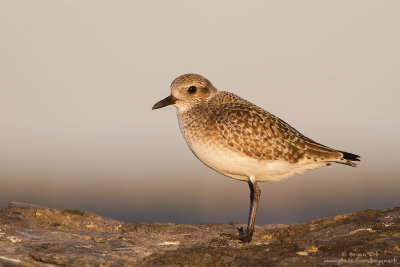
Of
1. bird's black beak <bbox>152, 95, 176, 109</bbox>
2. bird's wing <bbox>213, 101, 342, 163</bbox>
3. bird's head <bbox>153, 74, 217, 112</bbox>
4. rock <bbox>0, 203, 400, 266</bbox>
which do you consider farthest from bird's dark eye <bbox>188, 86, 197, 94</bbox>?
rock <bbox>0, 203, 400, 266</bbox>

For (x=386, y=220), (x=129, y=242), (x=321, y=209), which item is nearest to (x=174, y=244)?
(x=129, y=242)

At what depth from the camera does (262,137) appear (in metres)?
12.4

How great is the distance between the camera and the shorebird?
1207 cm

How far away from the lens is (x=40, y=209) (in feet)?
44.0

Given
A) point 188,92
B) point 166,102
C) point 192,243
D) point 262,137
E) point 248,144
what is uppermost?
point 188,92

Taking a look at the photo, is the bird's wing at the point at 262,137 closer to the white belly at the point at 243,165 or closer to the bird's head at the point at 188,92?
the white belly at the point at 243,165

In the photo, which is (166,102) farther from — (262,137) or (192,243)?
(192,243)

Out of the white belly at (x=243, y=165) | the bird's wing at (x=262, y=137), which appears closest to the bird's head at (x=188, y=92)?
the bird's wing at (x=262, y=137)

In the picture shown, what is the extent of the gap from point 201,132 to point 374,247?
4.55 m

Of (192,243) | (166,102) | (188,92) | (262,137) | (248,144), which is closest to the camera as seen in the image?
(192,243)

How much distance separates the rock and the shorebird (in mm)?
1202

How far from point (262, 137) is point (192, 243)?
274cm

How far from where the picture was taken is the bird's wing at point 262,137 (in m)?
12.2

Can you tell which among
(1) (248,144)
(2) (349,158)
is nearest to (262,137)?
(1) (248,144)
